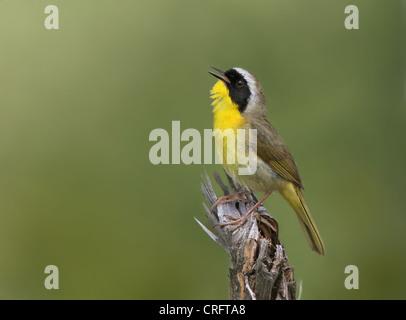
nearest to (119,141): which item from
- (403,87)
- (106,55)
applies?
(106,55)

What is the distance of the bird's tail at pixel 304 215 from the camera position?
5.52 meters

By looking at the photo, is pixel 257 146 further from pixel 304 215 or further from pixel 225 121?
pixel 304 215

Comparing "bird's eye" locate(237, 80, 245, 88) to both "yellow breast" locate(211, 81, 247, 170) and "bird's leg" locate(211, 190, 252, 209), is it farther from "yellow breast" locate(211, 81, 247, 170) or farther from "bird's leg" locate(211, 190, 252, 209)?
"bird's leg" locate(211, 190, 252, 209)

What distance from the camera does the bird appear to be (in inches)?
218

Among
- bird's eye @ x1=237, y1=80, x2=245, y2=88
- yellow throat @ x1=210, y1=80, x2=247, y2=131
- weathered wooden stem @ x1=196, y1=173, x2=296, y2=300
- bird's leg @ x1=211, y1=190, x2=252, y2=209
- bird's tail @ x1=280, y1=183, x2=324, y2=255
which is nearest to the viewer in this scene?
weathered wooden stem @ x1=196, y1=173, x2=296, y2=300

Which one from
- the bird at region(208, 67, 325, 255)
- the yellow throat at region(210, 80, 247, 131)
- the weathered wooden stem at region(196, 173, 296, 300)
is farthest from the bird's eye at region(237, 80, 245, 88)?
the weathered wooden stem at region(196, 173, 296, 300)

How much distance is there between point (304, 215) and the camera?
5598mm

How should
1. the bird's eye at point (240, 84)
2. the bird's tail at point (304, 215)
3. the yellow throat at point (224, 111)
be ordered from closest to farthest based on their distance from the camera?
the bird's tail at point (304, 215)
the yellow throat at point (224, 111)
the bird's eye at point (240, 84)

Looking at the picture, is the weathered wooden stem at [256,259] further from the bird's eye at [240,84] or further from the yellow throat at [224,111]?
the bird's eye at [240,84]

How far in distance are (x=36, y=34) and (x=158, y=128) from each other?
239 cm

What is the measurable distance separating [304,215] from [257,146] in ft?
2.74

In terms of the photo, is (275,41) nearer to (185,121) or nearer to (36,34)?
(185,121)

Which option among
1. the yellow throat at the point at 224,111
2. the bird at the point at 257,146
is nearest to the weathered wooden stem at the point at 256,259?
the bird at the point at 257,146

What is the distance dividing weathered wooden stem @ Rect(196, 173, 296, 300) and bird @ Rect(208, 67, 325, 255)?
0.69m
